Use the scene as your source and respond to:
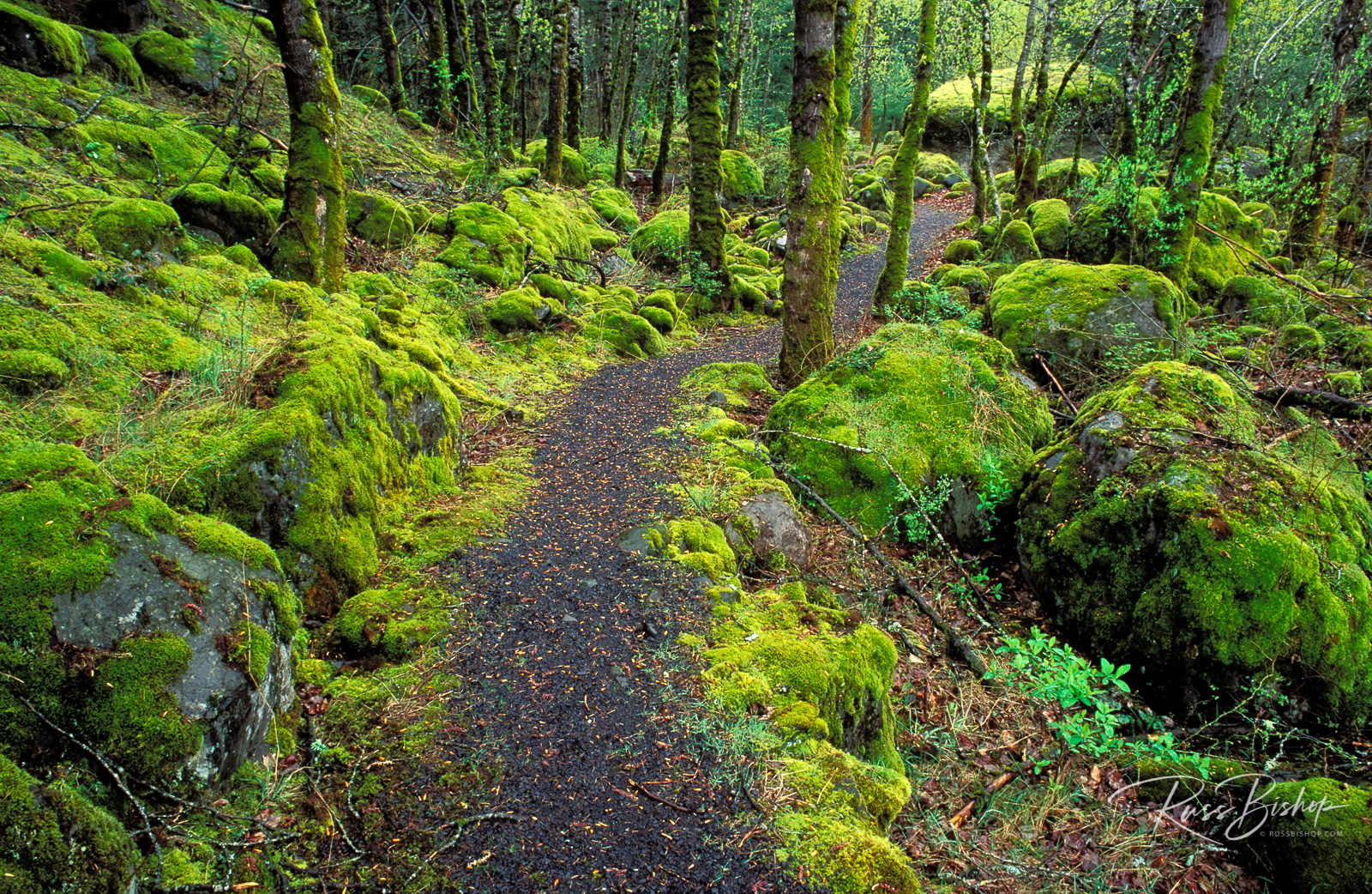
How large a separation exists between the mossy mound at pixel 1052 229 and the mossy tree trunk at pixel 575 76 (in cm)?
1376

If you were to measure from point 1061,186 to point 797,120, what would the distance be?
45.3 feet

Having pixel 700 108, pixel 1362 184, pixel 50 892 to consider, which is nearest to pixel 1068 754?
pixel 50 892

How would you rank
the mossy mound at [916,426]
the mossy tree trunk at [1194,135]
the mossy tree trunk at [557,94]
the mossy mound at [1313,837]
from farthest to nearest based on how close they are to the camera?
the mossy tree trunk at [557,94] → the mossy tree trunk at [1194,135] → the mossy mound at [916,426] → the mossy mound at [1313,837]

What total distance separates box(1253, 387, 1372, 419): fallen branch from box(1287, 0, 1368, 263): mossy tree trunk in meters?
4.61

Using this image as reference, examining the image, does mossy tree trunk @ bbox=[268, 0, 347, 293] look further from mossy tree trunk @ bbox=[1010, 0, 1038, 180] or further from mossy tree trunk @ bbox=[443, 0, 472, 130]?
mossy tree trunk @ bbox=[1010, 0, 1038, 180]

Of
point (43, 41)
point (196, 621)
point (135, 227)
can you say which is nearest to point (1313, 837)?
point (196, 621)

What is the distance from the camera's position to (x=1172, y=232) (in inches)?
393

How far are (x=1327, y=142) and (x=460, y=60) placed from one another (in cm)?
1952

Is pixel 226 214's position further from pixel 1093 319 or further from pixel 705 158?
pixel 1093 319

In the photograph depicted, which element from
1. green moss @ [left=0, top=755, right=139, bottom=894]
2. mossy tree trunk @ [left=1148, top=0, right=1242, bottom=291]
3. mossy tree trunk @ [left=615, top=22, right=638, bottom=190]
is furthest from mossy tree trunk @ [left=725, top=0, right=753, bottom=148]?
green moss @ [left=0, top=755, right=139, bottom=894]

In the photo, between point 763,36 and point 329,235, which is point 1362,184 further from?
point 763,36

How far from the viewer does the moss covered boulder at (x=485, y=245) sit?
10453 mm

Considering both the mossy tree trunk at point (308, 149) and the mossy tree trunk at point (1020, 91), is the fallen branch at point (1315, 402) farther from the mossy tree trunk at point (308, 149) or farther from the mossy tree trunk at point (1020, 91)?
the mossy tree trunk at point (1020, 91)

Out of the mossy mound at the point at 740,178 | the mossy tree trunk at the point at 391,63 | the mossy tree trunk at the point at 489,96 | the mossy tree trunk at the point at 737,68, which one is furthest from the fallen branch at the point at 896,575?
the mossy tree trunk at the point at 391,63
